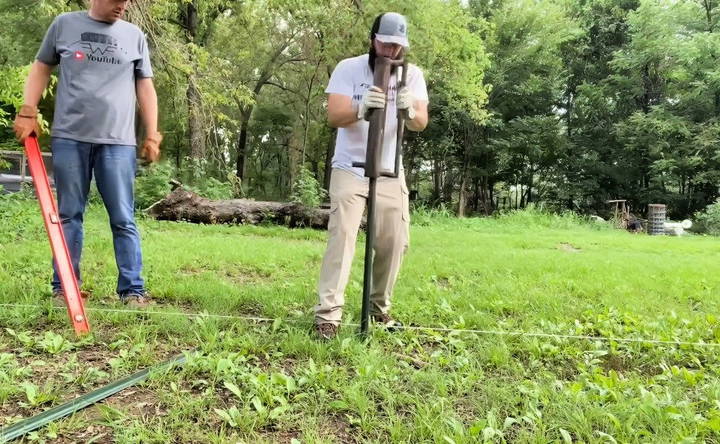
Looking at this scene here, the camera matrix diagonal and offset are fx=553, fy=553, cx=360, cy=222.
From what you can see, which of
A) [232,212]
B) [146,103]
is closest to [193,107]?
[232,212]

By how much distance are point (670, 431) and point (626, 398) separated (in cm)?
26

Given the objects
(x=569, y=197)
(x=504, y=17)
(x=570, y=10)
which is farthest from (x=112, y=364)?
(x=570, y=10)

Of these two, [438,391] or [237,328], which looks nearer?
[438,391]

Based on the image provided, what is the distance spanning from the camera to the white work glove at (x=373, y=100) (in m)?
2.45

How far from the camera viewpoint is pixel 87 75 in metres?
2.93

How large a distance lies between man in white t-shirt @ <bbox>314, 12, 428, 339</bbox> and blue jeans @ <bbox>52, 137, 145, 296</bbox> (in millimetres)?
1173

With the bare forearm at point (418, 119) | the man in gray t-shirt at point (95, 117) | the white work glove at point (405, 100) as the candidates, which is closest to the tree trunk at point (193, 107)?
the man in gray t-shirt at point (95, 117)

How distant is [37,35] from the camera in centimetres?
1165

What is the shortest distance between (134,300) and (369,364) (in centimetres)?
151

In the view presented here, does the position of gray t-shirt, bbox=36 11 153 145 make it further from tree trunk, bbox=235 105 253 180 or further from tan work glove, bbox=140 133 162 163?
tree trunk, bbox=235 105 253 180

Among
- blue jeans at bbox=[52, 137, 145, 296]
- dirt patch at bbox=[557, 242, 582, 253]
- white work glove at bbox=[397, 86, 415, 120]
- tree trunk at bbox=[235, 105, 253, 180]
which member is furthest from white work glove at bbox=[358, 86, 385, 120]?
tree trunk at bbox=[235, 105, 253, 180]

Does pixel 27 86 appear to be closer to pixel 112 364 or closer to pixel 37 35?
pixel 112 364

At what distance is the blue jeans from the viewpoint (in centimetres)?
296

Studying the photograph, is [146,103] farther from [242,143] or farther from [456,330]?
[242,143]
